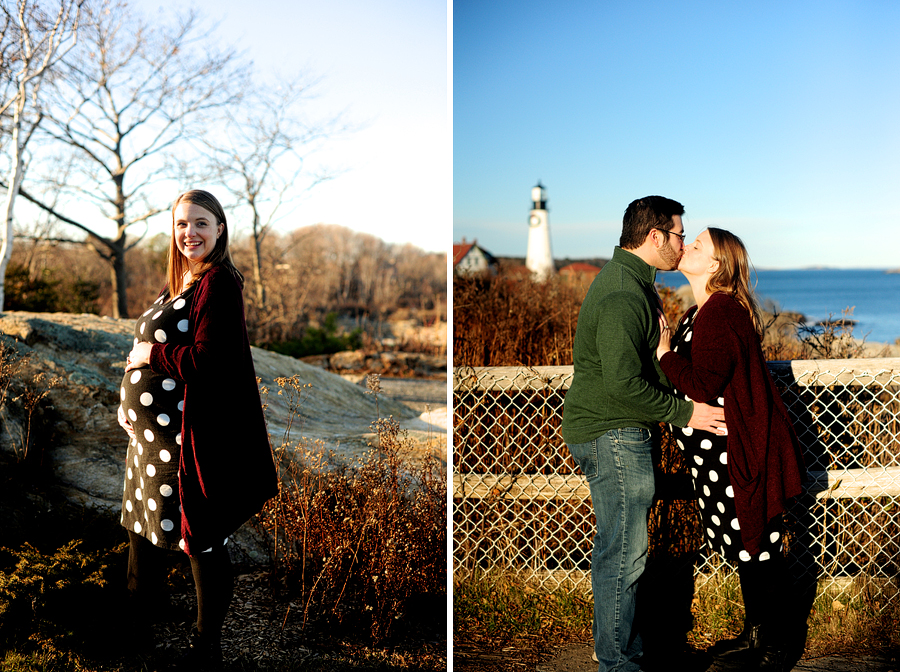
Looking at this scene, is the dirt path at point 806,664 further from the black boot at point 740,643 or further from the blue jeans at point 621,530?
the blue jeans at point 621,530

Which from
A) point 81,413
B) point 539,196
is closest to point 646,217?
point 81,413

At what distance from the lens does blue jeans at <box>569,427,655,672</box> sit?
7.68 ft

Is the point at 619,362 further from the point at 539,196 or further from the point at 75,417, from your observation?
the point at 539,196

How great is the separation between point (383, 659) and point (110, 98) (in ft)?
34.6

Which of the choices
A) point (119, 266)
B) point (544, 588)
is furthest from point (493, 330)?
point (119, 266)

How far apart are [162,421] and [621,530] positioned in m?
1.81

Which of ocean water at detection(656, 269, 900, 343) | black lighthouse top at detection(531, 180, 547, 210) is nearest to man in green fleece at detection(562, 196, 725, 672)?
black lighthouse top at detection(531, 180, 547, 210)

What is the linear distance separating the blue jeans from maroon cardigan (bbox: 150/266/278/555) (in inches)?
55.2

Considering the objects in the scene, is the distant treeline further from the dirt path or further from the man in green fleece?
the man in green fleece

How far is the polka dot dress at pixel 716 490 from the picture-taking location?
7.89ft

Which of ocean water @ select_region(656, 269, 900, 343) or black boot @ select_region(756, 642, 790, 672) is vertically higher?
ocean water @ select_region(656, 269, 900, 343)

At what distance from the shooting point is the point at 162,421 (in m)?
2.37

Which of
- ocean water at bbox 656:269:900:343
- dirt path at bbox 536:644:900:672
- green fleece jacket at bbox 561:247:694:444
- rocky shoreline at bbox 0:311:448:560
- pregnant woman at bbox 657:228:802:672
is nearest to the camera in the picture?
green fleece jacket at bbox 561:247:694:444

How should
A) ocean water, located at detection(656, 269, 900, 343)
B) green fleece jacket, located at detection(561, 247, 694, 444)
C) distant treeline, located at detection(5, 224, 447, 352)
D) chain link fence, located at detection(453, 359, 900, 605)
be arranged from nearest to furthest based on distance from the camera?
green fleece jacket, located at detection(561, 247, 694, 444), chain link fence, located at detection(453, 359, 900, 605), distant treeline, located at detection(5, 224, 447, 352), ocean water, located at detection(656, 269, 900, 343)
